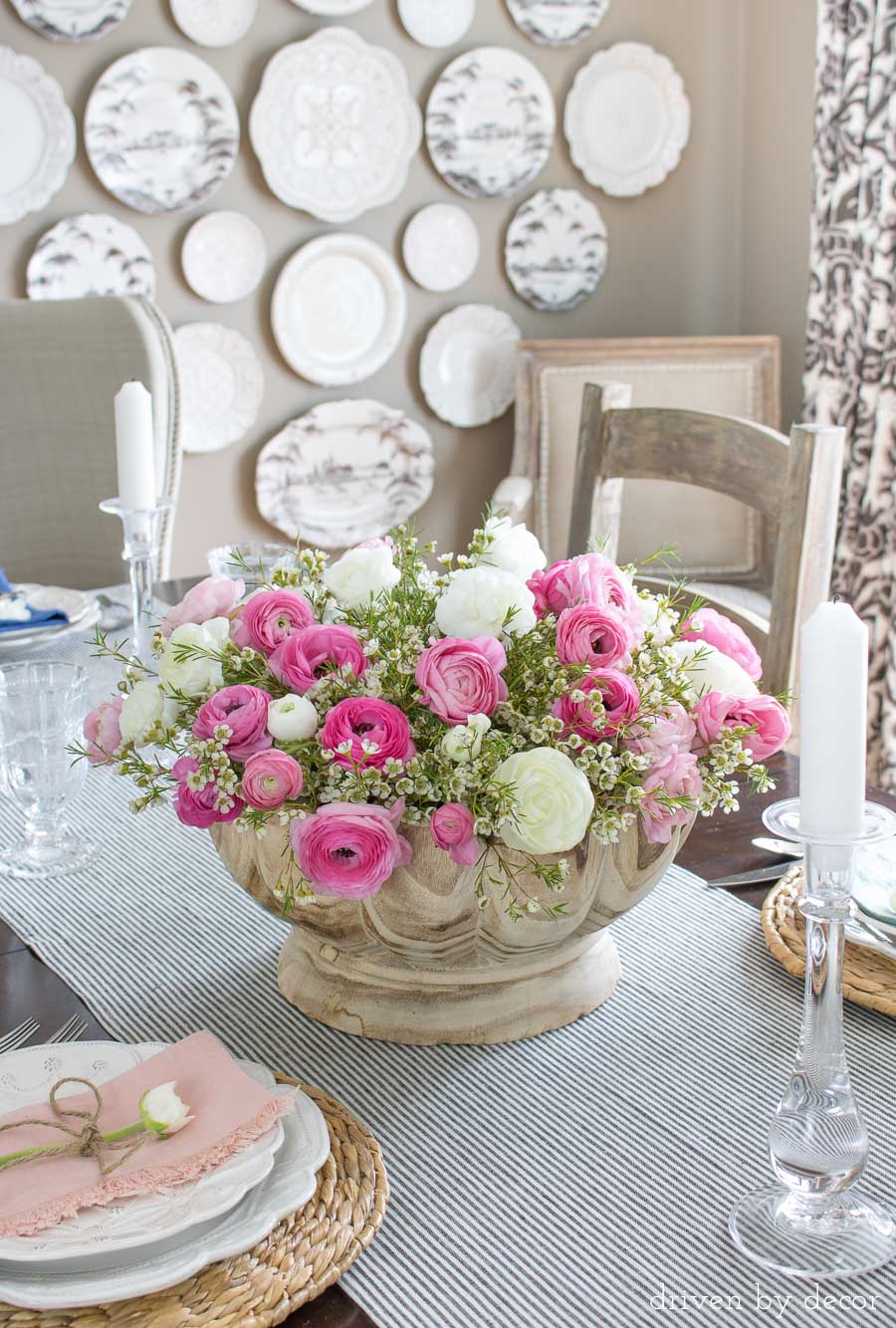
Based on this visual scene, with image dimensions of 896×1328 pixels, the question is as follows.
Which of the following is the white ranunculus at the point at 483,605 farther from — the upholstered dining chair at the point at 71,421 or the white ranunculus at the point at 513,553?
the upholstered dining chair at the point at 71,421

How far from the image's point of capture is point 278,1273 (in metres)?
0.62

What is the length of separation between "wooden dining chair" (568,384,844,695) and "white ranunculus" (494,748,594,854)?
1.96 ft

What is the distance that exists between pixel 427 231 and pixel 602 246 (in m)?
0.49

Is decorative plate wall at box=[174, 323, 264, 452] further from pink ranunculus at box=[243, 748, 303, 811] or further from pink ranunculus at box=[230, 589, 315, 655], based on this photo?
pink ranunculus at box=[243, 748, 303, 811]

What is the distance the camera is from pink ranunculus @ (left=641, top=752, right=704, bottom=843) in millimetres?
760

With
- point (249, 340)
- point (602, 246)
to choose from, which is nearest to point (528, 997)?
point (249, 340)

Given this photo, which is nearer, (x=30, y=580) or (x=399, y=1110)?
(x=399, y=1110)

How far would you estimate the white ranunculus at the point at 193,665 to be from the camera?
0.81 meters

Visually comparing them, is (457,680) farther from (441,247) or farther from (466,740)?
(441,247)

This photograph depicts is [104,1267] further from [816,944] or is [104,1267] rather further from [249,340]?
[249,340]

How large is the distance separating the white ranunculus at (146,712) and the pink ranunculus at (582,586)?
24 cm

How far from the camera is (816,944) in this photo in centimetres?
63

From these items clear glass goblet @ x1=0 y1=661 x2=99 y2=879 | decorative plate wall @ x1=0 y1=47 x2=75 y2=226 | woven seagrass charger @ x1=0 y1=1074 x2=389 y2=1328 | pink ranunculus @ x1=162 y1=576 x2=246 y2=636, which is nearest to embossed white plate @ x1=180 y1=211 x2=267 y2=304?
decorative plate wall @ x1=0 y1=47 x2=75 y2=226

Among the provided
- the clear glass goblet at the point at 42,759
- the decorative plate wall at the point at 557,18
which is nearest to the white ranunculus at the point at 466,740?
the clear glass goblet at the point at 42,759
